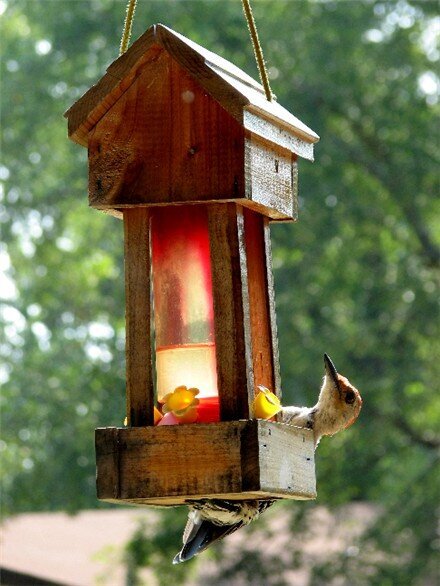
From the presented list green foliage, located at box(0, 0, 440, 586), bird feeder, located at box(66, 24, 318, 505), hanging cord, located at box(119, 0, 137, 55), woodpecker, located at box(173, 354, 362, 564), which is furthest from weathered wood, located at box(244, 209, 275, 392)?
green foliage, located at box(0, 0, 440, 586)

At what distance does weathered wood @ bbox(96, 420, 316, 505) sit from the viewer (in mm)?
3070

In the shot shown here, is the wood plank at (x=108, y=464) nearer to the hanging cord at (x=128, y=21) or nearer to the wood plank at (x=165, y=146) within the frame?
the wood plank at (x=165, y=146)

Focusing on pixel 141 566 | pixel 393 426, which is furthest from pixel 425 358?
pixel 141 566

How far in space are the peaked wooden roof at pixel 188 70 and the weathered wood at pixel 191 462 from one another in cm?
69

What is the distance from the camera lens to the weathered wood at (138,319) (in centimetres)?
326

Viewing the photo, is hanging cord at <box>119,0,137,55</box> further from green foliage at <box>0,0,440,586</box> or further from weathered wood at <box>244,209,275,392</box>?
green foliage at <box>0,0,440,586</box>

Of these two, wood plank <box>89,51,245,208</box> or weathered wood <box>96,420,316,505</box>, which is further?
wood plank <box>89,51,245,208</box>

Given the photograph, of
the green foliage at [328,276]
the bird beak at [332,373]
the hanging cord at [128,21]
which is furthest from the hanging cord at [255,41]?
the green foliage at [328,276]

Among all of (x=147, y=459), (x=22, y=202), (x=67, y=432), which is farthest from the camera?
(x=22, y=202)

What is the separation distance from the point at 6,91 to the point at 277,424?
10902 mm

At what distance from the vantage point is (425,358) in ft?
42.0

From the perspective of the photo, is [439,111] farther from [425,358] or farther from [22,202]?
[22,202]

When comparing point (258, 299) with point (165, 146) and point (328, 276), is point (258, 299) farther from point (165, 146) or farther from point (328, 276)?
point (328, 276)

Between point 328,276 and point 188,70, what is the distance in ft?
31.7
